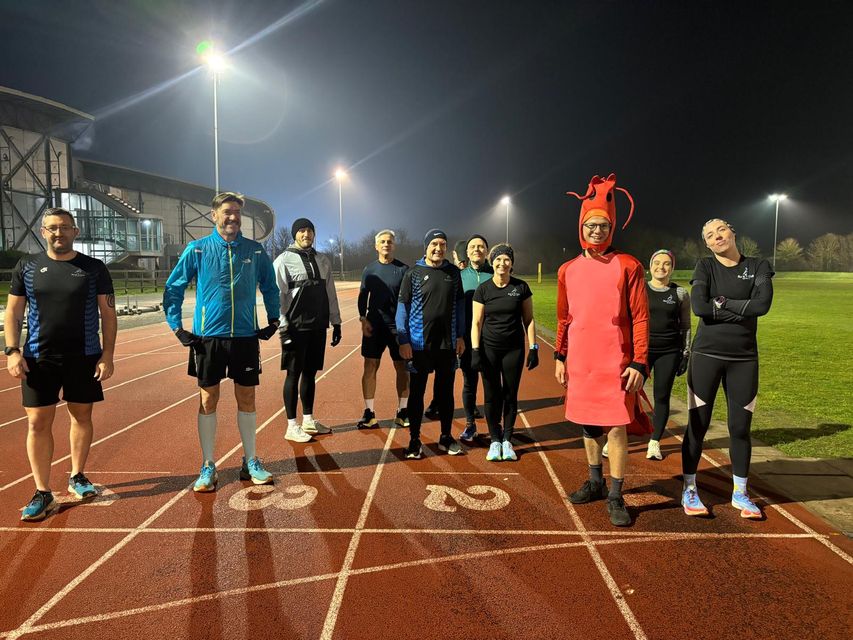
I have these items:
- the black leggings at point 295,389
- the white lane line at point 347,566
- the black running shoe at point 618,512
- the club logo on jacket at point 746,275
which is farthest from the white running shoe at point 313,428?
the club logo on jacket at point 746,275

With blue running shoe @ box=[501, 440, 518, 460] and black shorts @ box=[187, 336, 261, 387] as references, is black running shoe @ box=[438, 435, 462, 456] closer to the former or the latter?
blue running shoe @ box=[501, 440, 518, 460]

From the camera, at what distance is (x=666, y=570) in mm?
2992

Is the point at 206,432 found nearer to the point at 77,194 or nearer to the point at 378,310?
the point at 378,310

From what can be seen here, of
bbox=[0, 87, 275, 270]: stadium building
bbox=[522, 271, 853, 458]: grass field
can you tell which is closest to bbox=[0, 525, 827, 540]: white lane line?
bbox=[522, 271, 853, 458]: grass field

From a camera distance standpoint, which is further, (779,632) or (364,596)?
(364,596)

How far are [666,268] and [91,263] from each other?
4721mm

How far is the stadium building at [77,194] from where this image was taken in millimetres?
41125

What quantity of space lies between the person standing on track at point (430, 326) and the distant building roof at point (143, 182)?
158 feet

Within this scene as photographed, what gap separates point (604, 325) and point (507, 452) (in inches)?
70.3

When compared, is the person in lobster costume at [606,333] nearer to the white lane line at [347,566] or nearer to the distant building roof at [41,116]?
the white lane line at [347,566]

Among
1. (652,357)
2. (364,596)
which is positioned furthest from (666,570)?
(652,357)

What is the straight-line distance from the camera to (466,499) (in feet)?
13.1

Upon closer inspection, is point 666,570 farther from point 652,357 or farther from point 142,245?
point 142,245

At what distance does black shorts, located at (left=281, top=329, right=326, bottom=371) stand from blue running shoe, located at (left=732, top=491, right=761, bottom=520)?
366 centimetres
